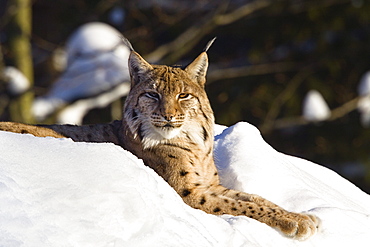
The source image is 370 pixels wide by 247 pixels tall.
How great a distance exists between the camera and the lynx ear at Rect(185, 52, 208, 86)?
446cm

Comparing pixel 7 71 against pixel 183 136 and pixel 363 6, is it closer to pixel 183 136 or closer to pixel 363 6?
pixel 363 6

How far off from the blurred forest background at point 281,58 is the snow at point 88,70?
0.75 meters


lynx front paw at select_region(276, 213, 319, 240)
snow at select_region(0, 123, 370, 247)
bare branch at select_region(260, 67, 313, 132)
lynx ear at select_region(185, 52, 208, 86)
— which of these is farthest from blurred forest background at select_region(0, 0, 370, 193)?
snow at select_region(0, 123, 370, 247)

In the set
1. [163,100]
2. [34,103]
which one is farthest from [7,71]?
[163,100]

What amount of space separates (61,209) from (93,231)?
0.52ft

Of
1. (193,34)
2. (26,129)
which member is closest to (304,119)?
(193,34)

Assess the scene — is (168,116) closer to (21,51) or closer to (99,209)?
(99,209)

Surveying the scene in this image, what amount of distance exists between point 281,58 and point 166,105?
8.68 metres

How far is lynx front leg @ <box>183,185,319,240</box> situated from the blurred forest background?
25.1ft

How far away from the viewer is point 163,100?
4.17 metres

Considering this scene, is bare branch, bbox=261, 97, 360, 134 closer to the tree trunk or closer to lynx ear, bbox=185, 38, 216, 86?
the tree trunk

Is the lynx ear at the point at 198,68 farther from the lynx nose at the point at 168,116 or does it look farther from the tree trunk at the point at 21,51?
the tree trunk at the point at 21,51

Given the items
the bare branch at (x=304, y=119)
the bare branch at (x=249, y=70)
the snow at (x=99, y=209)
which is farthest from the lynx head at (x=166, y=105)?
the bare branch at (x=304, y=119)

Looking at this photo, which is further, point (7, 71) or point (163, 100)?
point (7, 71)
